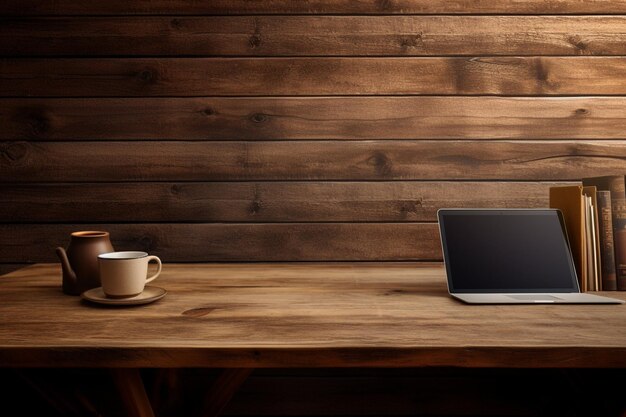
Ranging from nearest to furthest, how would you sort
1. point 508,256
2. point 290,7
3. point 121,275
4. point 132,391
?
point 132,391 → point 121,275 → point 508,256 → point 290,7

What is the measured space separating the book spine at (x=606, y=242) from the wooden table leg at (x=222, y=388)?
0.83 meters

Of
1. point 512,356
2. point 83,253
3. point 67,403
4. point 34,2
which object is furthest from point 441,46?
point 67,403

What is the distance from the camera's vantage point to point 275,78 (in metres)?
1.46

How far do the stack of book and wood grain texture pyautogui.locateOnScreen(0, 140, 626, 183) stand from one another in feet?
1.25

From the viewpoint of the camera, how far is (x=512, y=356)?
704mm

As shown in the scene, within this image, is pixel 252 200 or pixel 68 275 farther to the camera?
pixel 252 200

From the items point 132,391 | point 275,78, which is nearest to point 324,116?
point 275,78

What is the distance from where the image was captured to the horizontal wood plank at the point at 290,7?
57.4 inches

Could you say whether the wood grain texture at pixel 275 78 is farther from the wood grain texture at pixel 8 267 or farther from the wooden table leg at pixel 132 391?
the wooden table leg at pixel 132 391

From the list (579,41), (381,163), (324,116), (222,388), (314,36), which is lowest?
(222,388)

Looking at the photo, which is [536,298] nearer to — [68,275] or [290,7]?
[68,275]

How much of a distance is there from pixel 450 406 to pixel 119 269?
1116mm

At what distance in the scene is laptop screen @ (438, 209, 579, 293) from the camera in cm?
102

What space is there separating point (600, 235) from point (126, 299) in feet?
3.42
